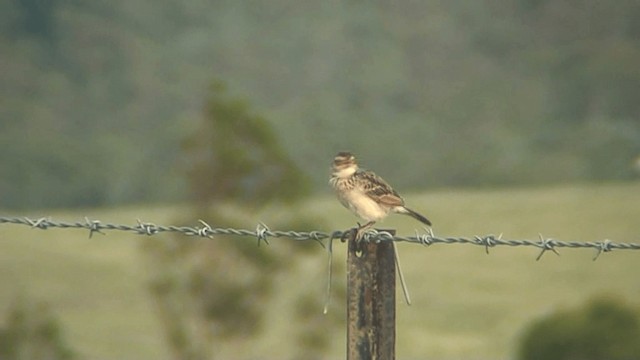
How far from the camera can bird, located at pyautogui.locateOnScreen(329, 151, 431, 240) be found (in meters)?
6.09

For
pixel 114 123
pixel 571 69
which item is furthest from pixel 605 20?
pixel 114 123

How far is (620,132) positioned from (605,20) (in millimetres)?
6612

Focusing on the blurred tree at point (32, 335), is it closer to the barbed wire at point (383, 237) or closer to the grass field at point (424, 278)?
the grass field at point (424, 278)

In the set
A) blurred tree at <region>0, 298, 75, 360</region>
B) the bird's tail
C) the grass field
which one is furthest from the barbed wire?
the grass field

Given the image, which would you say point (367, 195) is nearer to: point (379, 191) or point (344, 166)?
point (379, 191)

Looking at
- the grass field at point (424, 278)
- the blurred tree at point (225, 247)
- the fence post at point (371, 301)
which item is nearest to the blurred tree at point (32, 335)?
the grass field at point (424, 278)

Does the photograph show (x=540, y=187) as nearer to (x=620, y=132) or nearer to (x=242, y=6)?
(x=620, y=132)

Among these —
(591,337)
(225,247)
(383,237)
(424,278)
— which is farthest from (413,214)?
(424,278)

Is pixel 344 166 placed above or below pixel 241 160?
below

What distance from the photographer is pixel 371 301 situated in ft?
13.2

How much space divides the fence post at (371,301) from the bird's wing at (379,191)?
2057mm

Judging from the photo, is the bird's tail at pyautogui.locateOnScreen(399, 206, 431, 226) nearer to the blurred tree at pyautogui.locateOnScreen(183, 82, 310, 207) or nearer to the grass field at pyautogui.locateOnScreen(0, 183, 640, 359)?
the blurred tree at pyautogui.locateOnScreen(183, 82, 310, 207)

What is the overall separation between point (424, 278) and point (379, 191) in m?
23.8

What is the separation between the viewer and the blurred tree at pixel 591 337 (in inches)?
731
